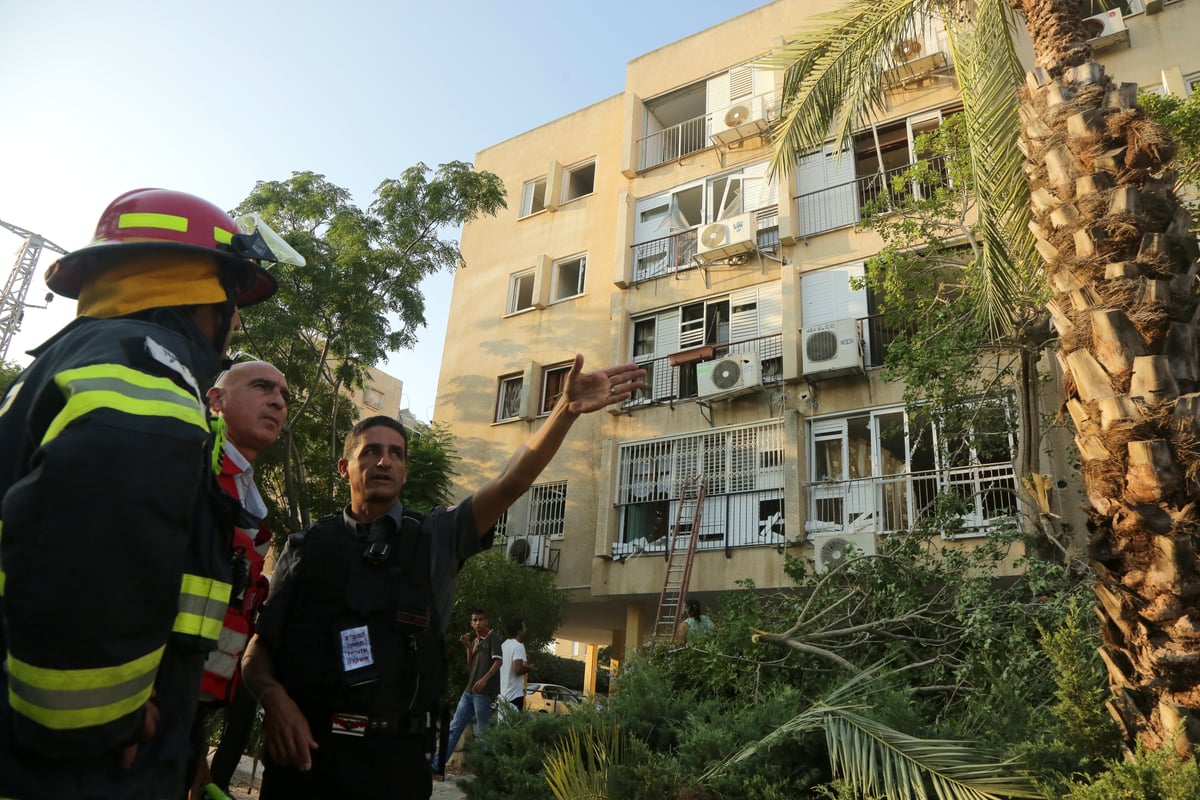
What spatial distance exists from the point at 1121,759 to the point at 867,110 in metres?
6.73

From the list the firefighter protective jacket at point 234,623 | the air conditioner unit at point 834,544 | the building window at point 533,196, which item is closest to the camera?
the firefighter protective jacket at point 234,623

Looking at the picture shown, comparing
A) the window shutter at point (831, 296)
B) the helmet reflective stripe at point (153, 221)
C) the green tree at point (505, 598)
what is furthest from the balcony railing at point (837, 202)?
the helmet reflective stripe at point (153, 221)

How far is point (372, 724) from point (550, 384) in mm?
15530

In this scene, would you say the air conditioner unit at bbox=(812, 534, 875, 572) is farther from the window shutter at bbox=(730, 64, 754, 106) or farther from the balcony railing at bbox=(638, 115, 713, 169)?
the window shutter at bbox=(730, 64, 754, 106)

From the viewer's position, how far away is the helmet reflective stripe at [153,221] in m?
1.94

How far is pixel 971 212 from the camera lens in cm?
1227

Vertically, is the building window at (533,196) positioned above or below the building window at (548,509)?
above

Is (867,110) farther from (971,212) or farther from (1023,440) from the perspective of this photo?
(971,212)

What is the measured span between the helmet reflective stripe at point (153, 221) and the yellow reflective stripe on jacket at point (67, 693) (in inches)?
41.4

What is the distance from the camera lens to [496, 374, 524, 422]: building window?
1834 centimetres

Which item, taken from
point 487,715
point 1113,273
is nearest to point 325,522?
point 1113,273

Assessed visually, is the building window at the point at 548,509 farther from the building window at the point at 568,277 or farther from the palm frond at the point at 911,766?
the palm frond at the point at 911,766

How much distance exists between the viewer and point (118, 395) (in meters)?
1.45

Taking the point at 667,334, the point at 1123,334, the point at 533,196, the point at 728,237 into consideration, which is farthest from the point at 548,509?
the point at 1123,334
